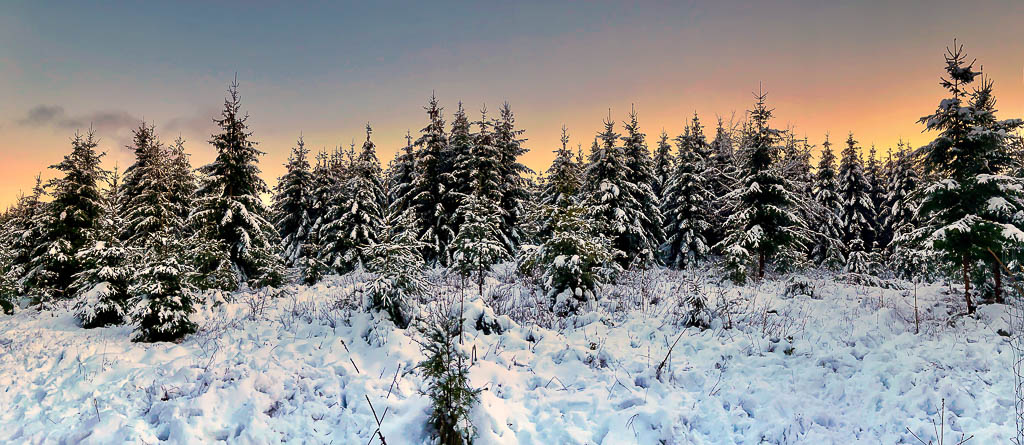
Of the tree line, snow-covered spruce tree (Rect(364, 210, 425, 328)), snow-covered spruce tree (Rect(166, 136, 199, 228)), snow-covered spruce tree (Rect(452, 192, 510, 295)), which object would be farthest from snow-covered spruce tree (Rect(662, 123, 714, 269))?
snow-covered spruce tree (Rect(166, 136, 199, 228))

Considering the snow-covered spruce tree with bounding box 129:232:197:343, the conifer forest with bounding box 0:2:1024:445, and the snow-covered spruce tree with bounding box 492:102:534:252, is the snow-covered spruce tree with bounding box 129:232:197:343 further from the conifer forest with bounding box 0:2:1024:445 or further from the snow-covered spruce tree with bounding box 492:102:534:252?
the snow-covered spruce tree with bounding box 492:102:534:252

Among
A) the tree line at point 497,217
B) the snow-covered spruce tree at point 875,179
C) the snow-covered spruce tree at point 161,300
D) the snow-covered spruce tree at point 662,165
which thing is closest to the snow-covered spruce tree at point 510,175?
the tree line at point 497,217

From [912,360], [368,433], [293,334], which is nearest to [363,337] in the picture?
[293,334]

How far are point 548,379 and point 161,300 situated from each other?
7554mm

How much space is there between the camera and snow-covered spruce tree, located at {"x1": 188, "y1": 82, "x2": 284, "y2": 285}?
1574 cm

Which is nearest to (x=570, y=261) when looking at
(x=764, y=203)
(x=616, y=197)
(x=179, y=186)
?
(x=616, y=197)

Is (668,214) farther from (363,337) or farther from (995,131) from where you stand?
(363,337)

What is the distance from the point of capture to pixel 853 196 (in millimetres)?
27156

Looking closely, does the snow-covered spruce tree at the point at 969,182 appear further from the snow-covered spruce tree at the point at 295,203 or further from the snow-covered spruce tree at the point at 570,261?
the snow-covered spruce tree at the point at 295,203

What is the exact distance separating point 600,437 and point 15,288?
16912 mm

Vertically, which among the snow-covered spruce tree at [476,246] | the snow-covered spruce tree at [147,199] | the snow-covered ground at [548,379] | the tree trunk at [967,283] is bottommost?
the snow-covered ground at [548,379]

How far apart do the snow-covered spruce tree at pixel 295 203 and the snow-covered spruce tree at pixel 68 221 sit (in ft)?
29.7

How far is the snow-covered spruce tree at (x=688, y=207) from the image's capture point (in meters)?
22.1

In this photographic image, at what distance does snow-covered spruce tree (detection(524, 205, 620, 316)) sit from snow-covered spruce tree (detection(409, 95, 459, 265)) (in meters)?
10.6
